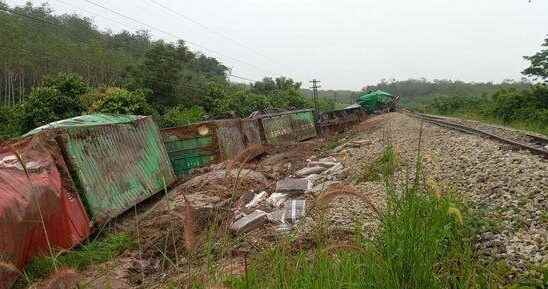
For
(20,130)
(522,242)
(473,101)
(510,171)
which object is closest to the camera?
(522,242)

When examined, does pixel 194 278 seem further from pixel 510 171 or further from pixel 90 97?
pixel 90 97

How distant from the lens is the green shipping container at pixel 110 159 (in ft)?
29.5

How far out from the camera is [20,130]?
25297 millimetres

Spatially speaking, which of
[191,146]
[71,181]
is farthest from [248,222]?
[191,146]

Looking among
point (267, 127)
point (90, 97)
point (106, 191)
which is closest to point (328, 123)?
point (267, 127)

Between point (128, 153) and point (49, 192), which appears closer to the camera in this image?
point (49, 192)

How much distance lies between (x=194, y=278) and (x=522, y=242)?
3912 millimetres

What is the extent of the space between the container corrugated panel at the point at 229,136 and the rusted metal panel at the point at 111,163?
2878mm

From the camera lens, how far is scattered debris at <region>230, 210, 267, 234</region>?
7.34 metres

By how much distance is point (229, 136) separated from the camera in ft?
55.4

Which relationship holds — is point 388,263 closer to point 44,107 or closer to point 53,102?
point 44,107

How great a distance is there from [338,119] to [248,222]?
2356cm

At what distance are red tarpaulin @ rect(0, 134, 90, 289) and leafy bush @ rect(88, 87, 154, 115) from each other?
17.9m

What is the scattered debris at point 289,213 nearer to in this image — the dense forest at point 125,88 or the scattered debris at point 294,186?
the scattered debris at point 294,186
